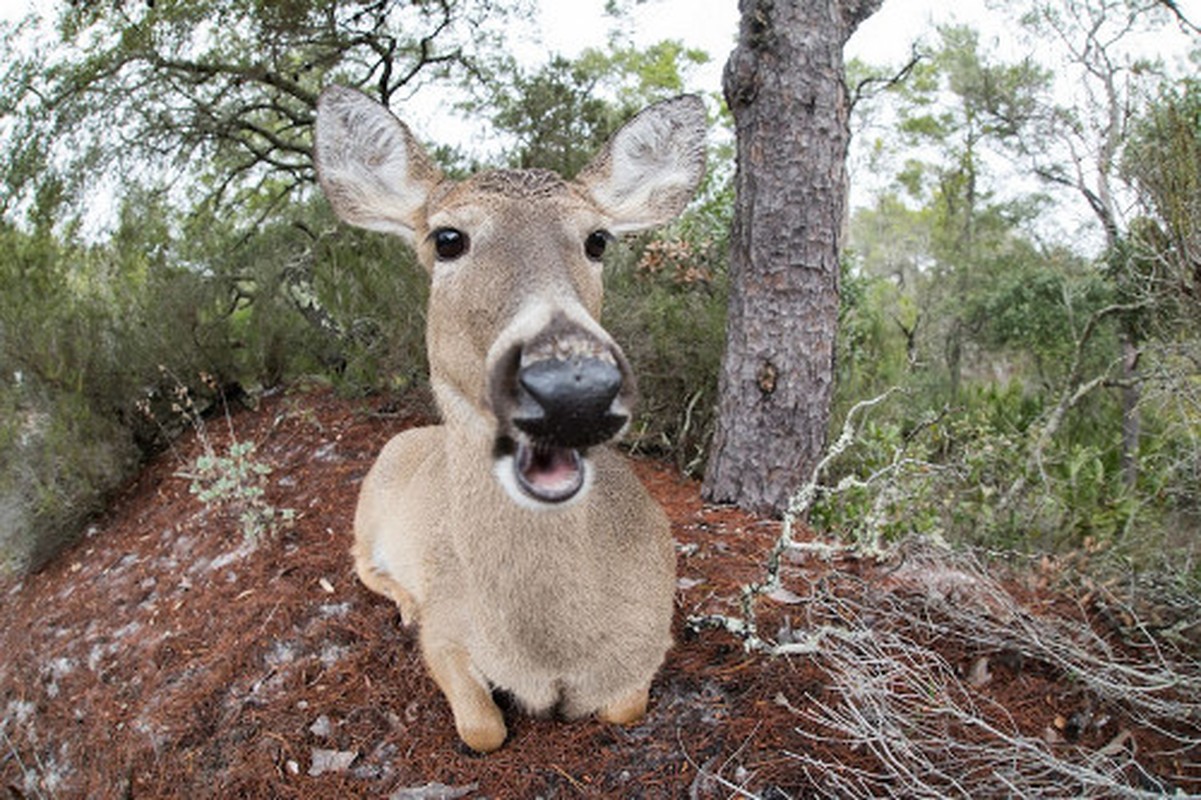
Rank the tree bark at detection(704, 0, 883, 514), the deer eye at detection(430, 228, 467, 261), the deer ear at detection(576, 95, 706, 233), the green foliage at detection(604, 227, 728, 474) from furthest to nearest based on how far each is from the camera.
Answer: the green foliage at detection(604, 227, 728, 474) → the tree bark at detection(704, 0, 883, 514) → the deer ear at detection(576, 95, 706, 233) → the deer eye at detection(430, 228, 467, 261)

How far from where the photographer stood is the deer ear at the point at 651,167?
293 centimetres

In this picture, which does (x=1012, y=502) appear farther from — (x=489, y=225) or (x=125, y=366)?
(x=125, y=366)

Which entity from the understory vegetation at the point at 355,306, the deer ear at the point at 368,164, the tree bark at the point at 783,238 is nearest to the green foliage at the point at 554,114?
the understory vegetation at the point at 355,306

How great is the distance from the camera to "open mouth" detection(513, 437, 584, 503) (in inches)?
77.2

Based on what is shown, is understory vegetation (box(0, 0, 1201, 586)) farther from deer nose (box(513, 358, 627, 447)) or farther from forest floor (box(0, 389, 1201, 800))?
deer nose (box(513, 358, 627, 447))

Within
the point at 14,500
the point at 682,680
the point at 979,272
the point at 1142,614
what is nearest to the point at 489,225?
the point at 682,680

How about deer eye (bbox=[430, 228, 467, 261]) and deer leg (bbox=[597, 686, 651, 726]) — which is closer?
deer eye (bbox=[430, 228, 467, 261])

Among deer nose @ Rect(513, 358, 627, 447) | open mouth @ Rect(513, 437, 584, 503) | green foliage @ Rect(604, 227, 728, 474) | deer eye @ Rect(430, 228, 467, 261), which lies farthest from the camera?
green foliage @ Rect(604, 227, 728, 474)

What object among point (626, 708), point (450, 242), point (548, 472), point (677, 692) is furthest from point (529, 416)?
point (677, 692)

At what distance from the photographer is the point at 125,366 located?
6766mm

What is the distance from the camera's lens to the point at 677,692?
120 inches

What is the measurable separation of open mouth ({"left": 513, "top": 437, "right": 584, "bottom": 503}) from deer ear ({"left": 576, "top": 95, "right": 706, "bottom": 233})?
3.84 ft

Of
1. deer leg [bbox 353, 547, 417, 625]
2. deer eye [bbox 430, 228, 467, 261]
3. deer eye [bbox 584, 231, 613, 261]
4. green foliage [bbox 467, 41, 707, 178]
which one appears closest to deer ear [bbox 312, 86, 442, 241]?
deer eye [bbox 430, 228, 467, 261]

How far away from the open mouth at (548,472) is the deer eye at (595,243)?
793 millimetres
